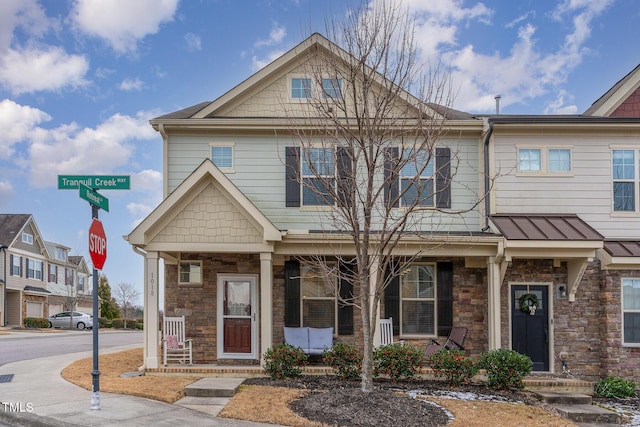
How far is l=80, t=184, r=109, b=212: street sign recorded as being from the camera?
7.20 metres

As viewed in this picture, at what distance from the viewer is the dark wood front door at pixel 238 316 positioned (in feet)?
39.7

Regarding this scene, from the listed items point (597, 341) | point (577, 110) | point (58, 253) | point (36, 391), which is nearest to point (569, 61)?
point (577, 110)

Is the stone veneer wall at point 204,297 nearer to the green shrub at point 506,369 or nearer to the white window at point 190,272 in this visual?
the white window at point 190,272

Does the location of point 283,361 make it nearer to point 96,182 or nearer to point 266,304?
point 266,304

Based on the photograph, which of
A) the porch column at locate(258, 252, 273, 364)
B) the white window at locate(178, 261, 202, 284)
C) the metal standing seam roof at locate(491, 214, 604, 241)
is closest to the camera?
the porch column at locate(258, 252, 273, 364)

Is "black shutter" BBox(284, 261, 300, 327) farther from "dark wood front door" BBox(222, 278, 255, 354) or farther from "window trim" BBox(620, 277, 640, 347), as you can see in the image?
"window trim" BBox(620, 277, 640, 347)

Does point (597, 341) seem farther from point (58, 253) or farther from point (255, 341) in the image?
point (58, 253)

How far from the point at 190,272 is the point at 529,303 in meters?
7.53

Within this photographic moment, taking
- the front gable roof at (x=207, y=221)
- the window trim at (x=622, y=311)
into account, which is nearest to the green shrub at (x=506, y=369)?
the window trim at (x=622, y=311)

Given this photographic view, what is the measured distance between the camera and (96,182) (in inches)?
295

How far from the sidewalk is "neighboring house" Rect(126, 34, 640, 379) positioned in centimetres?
253

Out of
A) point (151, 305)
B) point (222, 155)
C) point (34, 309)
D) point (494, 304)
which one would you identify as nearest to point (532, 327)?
point (494, 304)

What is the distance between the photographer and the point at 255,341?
12.1m

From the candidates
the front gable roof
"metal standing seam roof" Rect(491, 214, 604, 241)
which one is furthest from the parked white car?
"metal standing seam roof" Rect(491, 214, 604, 241)
